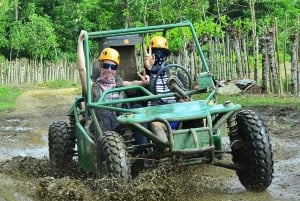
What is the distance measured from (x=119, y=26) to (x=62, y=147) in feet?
105

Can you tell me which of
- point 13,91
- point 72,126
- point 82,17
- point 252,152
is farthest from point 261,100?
point 82,17

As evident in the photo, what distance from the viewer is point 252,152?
6.34 meters

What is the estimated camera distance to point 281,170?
26.2ft

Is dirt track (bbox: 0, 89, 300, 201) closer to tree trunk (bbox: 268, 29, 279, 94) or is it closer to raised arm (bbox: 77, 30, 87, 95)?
raised arm (bbox: 77, 30, 87, 95)

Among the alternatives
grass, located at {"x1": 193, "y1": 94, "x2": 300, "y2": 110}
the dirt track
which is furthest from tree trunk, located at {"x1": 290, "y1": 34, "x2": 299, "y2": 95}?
the dirt track

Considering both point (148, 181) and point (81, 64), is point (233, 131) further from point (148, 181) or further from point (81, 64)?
point (81, 64)

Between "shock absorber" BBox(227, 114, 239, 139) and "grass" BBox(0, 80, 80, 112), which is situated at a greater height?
"grass" BBox(0, 80, 80, 112)

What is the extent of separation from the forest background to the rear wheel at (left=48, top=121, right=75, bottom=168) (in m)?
14.3

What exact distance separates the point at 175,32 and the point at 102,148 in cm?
2179

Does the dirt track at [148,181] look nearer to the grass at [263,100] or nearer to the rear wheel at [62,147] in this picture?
the rear wheel at [62,147]

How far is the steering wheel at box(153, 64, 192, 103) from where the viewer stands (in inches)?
279

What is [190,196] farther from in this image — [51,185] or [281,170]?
[281,170]

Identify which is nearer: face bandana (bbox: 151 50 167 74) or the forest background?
face bandana (bbox: 151 50 167 74)

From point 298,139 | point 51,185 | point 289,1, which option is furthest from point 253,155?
point 289,1
